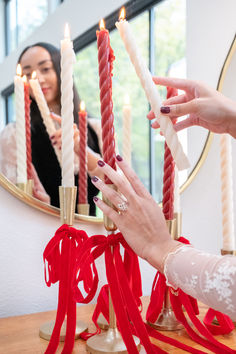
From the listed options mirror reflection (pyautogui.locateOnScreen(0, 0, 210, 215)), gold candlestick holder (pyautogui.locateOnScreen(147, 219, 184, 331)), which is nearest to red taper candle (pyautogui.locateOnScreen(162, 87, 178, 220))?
gold candlestick holder (pyautogui.locateOnScreen(147, 219, 184, 331))

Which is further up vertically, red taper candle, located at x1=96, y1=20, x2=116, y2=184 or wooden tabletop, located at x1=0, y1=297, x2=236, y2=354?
red taper candle, located at x1=96, y1=20, x2=116, y2=184

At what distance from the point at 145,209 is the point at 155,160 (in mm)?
456

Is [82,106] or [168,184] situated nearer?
[168,184]

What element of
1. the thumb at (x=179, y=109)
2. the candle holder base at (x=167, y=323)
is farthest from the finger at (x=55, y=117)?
the candle holder base at (x=167, y=323)

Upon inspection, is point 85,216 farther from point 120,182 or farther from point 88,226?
point 120,182

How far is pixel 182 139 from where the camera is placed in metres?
1.08

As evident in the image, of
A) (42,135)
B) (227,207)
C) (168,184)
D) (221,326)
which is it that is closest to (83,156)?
(42,135)

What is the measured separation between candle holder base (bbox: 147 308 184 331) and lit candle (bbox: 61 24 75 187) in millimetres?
335

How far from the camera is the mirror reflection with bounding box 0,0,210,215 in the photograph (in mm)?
778

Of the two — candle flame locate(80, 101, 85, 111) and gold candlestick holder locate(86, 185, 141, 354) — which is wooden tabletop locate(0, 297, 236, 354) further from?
candle flame locate(80, 101, 85, 111)

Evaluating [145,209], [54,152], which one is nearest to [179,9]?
[54,152]

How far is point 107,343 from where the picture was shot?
604 mm

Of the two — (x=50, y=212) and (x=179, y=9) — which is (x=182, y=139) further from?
(x=50, y=212)

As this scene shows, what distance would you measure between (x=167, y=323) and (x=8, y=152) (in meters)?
0.44
